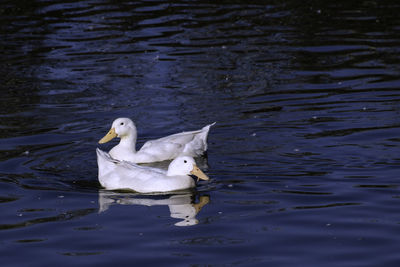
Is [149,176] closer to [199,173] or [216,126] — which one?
[199,173]

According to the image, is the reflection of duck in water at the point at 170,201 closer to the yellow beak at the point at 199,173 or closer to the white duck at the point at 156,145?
the yellow beak at the point at 199,173

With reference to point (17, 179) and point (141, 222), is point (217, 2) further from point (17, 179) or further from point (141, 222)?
point (141, 222)

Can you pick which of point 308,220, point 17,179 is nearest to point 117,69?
point 17,179

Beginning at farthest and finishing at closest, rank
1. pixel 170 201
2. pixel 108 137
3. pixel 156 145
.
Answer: pixel 108 137
pixel 156 145
pixel 170 201

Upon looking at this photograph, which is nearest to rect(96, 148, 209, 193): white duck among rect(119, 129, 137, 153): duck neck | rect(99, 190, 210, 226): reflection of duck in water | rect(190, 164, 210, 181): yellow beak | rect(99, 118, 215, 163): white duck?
rect(190, 164, 210, 181): yellow beak

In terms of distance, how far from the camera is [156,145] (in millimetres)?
13594

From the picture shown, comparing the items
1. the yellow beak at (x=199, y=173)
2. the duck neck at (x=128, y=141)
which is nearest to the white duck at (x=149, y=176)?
the yellow beak at (x=199, y=173)

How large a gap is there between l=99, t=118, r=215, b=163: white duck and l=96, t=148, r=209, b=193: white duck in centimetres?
138

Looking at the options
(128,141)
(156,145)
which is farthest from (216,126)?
(128,141)

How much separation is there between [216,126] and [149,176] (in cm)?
311

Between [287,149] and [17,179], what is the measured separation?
414 centimetres

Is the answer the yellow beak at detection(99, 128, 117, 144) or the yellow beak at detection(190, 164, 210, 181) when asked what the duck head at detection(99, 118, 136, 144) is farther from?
the yellow beak at detection(190, 164, 210, 181)

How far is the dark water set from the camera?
973 cm

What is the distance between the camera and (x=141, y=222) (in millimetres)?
10391
